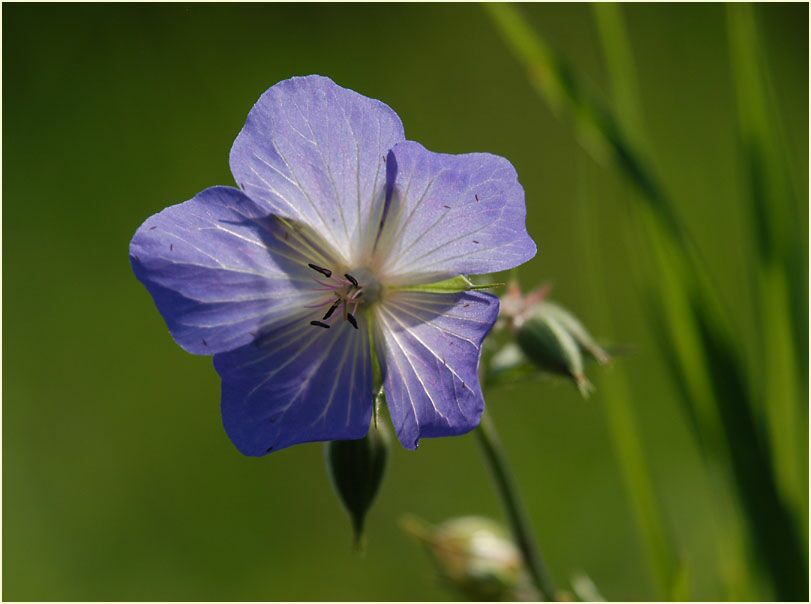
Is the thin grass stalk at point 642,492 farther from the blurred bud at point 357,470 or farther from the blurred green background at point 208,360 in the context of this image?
the blurred green background at point 208,360

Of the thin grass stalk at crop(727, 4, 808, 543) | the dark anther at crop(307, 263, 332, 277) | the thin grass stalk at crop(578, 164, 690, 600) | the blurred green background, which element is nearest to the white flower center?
the dark anther at crop(307, 263, 332, 277)

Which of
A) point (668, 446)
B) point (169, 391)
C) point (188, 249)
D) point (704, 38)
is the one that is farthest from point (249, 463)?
point (704, 38)

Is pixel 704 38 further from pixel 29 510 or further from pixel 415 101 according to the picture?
pixel 29 510

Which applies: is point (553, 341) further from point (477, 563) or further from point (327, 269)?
point (477, 563)

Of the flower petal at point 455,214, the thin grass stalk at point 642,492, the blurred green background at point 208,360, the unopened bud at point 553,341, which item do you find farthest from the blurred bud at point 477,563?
the blurred green background at point 208,360

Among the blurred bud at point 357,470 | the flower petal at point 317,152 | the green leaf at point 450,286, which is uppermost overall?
the flower petal at point 317,152

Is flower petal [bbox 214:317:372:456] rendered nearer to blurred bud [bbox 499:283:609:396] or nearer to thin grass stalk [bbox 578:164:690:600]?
blurred bud [bbox 499:283:609:396]

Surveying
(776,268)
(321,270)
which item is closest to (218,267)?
(321,270)
